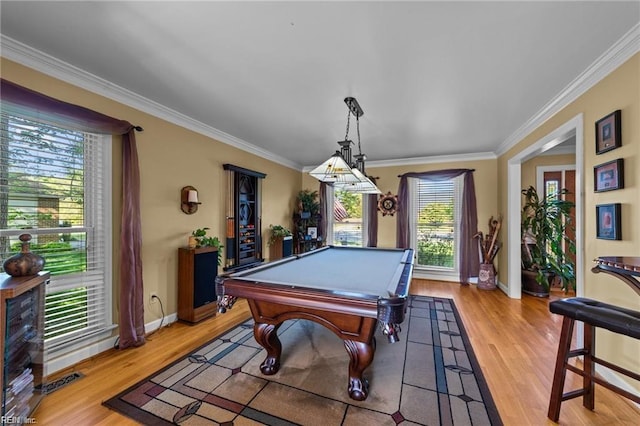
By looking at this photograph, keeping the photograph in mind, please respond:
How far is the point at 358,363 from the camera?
1.80 m

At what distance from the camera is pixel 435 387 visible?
1.97 m

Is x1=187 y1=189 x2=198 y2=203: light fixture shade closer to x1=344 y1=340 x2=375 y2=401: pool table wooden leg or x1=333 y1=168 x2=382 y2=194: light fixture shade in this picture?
x1=333 y1=168 x2=382 y2=194: light fixture shade

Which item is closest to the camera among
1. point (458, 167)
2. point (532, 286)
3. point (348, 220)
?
point (532, 286)

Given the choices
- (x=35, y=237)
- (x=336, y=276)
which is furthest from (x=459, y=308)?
(x=35, y=237)

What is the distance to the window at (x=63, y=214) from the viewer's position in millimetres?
2016

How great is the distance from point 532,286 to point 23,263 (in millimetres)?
6203

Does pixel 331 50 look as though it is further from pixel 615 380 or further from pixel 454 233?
pixel 454 233

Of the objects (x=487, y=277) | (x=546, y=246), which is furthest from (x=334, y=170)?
(x=546, y=246)

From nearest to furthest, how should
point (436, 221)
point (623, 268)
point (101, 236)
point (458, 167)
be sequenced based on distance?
point (623, 268) < point (101, 236) < point (458, 167) < point (436, 221)

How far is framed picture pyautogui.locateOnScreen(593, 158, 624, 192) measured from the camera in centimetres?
195

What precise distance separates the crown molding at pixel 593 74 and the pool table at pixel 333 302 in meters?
2.28

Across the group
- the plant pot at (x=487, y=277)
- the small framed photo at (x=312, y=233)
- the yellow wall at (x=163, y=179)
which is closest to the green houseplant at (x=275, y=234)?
the small framed photo at (x=312, y=233)

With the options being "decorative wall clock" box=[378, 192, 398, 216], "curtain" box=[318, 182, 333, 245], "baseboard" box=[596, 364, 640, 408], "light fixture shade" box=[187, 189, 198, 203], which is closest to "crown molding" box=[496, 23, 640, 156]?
"baseboard" box=[596, 364, 640, 408]

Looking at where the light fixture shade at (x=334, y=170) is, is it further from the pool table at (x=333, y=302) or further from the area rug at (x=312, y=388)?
the area rug at (x=312, y=388)
